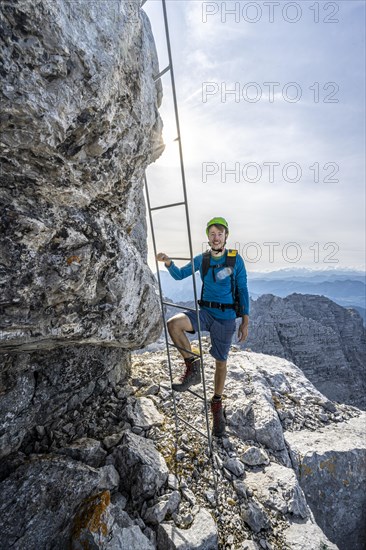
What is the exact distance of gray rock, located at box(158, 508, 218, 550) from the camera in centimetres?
396

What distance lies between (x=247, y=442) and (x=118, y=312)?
4601 millimetres

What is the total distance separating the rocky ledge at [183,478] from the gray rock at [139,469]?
0.06 feet

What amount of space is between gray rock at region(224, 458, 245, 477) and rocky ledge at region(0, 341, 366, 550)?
0.8 inches

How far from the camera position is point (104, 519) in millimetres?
3746

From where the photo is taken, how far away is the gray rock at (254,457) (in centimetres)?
593

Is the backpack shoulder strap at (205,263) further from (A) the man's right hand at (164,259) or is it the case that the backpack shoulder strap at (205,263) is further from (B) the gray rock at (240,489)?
(B) the gray rock at (240,489)

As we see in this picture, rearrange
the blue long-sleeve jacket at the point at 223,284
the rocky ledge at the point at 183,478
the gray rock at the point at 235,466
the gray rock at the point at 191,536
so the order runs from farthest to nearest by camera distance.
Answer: the blue long-sleeve jacket at the point at 223,284 < the gray rock at the point at 235,466 < the gray rock at the point at 191,536 < the rocky ledge at the point at 183,478

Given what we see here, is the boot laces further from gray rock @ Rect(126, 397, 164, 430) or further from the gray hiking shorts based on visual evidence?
gray rock @ Rect(126, 397, 164, 430)

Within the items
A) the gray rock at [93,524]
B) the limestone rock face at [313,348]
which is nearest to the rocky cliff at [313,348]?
the limestone rock face at [313,348]

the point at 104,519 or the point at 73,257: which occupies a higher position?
the point at 73,257

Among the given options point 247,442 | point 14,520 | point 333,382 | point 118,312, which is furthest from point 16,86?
point 333,382

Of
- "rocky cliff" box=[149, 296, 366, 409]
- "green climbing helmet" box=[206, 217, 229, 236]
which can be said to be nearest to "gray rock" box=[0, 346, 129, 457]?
"green climbing helmet" box=[206, 217, 229, 236]

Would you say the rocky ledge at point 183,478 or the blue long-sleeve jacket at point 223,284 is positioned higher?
the blue long-sleeve jacket at point 223,284

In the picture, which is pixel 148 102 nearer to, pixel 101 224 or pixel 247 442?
pixel 101 224
